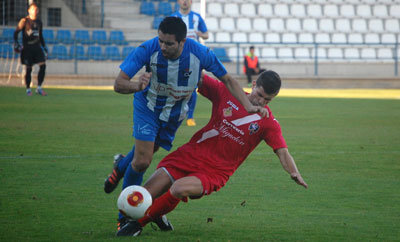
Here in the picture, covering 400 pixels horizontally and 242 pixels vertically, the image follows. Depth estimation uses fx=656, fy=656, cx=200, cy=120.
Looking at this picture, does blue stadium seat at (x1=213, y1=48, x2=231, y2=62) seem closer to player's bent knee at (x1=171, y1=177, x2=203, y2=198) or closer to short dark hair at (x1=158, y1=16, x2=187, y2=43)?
short dark hair at (x1=158, y1=16, x2=187, y2=43)

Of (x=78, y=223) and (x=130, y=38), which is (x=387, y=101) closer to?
(x=130, y=38)

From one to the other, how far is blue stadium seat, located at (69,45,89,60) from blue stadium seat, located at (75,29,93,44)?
0.33 m

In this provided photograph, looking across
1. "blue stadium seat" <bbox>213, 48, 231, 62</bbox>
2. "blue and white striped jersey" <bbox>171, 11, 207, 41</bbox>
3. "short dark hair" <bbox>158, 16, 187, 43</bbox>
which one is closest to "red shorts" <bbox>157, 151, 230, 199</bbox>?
"short dark hair" <bbox>158, 16, 187, 43</bbox>

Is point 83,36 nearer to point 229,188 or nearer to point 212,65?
point 229,188

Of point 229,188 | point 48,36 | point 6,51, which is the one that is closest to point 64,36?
point 48,36

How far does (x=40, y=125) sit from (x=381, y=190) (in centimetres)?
701

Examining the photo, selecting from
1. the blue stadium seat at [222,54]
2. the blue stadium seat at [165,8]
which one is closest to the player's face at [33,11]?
the blue stadium seat at [222,54]

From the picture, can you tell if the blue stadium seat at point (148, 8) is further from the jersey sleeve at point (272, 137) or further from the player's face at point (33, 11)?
the jersey sleeve at point (272, 137)

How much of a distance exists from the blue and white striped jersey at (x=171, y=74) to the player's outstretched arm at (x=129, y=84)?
24 cm

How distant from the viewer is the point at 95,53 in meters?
25.9

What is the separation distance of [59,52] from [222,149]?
21.4 m

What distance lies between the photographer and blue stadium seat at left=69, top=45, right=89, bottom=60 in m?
25.4

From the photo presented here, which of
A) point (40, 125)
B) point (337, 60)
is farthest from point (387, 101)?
point (40, 125)

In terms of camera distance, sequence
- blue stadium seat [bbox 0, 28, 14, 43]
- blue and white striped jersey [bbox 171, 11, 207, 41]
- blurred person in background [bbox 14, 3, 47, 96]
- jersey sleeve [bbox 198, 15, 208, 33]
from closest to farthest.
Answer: blue and white striped jersey [bbox 171, 11, 207, 41], jersey sleeve [bbox 198, 15, 208, 33], blurred person in background [bbox 14, 3, 47, 96], blue stadium seat [bbox 0, 28, 14, 43]
